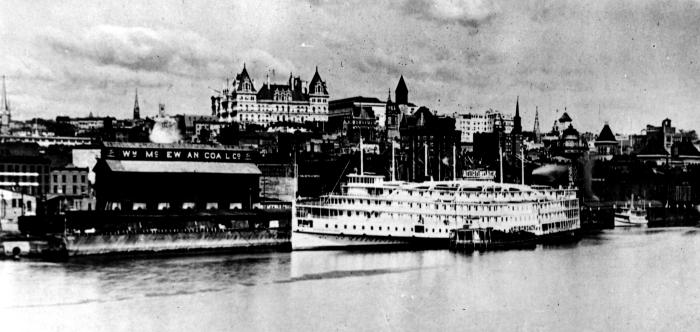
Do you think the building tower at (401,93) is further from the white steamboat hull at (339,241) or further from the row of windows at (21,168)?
the white steamboat hull at (339,241)

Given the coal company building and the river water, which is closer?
the river water

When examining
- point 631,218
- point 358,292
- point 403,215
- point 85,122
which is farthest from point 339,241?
point 85,122

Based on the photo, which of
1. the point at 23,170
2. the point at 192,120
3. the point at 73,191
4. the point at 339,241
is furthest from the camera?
the point at 192,120

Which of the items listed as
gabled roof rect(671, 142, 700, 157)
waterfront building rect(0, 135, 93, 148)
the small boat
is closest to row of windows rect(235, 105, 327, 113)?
waterfront building rect(0, 135, 93, 148)

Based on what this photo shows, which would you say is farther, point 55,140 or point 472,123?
point 472,123

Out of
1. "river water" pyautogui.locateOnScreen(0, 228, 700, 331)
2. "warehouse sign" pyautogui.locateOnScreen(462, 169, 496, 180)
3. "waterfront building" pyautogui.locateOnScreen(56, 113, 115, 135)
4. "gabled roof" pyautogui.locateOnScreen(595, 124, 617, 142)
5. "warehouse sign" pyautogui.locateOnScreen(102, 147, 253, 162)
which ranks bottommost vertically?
"river water" pyautogui.locateOnScreen(0, 228, 700, 331)

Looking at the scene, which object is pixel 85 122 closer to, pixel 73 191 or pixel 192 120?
pixel 192 120

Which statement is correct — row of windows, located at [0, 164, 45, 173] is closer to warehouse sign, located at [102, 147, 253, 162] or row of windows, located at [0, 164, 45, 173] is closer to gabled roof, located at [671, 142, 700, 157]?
warehouse sign, located at [102, 147, 253, 162]
